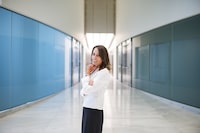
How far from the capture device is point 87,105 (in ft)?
8.95

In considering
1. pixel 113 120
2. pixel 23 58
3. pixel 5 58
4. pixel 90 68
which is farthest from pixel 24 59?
pixel 90 68

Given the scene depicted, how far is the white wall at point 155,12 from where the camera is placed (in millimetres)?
7629

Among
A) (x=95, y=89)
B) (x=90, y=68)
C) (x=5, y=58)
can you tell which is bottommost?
(x=95, y=89)

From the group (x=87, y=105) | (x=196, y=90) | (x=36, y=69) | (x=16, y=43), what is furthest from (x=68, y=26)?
(x=87, y=105)

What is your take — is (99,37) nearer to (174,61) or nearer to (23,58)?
(174,61)

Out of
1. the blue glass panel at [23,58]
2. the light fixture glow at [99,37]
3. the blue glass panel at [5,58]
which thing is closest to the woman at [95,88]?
the blue glass panel at [5,58]

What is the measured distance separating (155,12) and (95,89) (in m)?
8.32

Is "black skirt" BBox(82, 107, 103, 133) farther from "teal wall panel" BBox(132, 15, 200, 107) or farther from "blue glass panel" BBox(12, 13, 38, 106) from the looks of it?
"teal wall panel" BBox(132, 15, 200, 107)

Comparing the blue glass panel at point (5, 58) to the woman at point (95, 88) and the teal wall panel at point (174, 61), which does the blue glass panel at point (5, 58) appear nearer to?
the woman at point (95, 88)

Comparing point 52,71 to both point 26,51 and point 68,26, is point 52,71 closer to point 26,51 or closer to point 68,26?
point 26,51

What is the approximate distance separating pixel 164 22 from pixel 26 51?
5.10 metres

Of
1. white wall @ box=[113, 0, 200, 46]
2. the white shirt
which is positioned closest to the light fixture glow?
white wall @ box=[113, 0, 200, 46]

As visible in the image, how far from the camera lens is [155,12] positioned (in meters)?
10.2

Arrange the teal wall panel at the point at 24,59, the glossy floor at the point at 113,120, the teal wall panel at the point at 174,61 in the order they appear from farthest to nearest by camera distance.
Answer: the teal wall panel at the point at 174,61
the teal wall panel at the point at 24,59
the glossy floor at the point at 113,120
